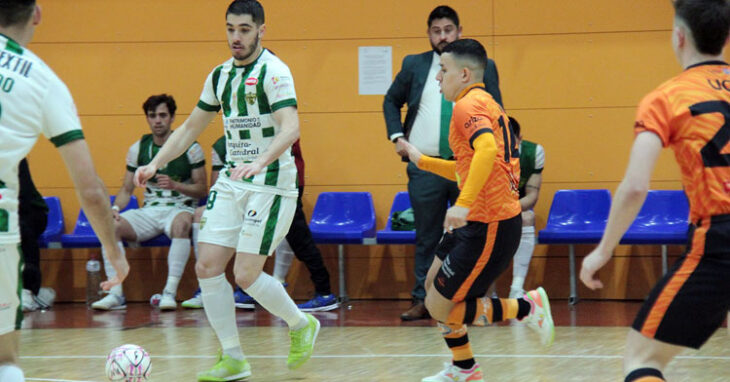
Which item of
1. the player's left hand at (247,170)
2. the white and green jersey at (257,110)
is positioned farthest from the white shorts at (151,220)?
the player's left hand at (247,170)

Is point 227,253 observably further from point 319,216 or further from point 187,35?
point 187,35

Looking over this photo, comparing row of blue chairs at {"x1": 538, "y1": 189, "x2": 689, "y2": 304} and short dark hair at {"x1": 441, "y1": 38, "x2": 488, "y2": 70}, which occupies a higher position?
short dark hair at {"x1": 441, "y1": 38, "x2": 488, "y2": 70}

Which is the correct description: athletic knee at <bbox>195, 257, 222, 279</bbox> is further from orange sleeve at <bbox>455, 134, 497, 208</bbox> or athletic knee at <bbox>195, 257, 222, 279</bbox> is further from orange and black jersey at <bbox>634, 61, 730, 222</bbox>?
orange and black jersey at <bbox>634, 61, 730, 222</bbox>

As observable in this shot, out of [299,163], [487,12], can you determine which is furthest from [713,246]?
[487,12]

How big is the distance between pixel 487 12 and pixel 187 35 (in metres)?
3.03

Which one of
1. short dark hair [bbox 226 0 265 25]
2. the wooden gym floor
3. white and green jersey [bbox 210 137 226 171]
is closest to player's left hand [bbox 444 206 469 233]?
the wooden gym floor

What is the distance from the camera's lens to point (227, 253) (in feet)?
16.4

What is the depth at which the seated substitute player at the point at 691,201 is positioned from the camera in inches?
108

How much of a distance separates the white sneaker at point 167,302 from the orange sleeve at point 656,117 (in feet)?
20.2

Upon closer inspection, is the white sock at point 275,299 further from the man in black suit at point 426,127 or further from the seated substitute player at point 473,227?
the man in black suit at point 426,127

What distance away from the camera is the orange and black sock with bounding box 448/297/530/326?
4.52 m

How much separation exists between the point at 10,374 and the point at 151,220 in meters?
5.80

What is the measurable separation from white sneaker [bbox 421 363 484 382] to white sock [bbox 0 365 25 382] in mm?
2325

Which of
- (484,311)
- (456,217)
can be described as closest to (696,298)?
(456,217)
